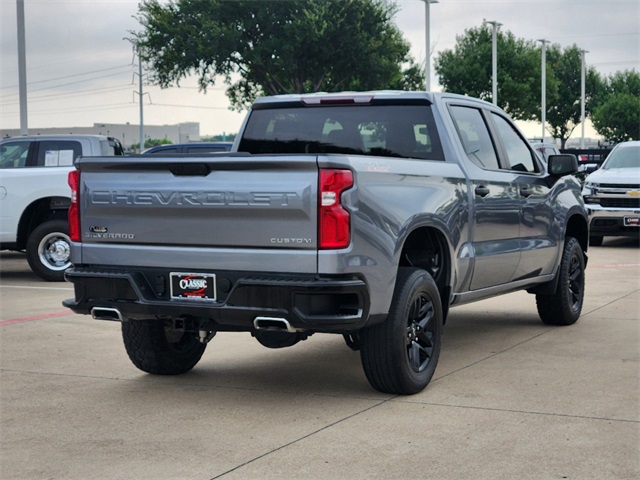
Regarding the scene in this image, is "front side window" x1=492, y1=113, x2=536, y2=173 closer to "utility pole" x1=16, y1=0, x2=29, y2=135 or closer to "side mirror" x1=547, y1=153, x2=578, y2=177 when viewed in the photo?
"side mirror" x1=547, y1=153, x2=578, y2=177

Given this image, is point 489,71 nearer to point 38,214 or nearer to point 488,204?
point 38,214

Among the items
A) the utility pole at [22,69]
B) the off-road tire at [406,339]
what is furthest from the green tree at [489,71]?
the off-road tire at [406,339]

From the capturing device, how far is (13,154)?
47.4 feet

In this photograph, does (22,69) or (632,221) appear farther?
(22,69)

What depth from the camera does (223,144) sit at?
18141mm

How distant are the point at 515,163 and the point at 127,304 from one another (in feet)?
12.6

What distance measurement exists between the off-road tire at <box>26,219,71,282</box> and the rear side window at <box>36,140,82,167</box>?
89 centimetres

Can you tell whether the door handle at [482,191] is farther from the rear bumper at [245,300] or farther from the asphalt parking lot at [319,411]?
the rear bumper at [245,300]

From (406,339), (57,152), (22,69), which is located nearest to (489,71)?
(22,69)

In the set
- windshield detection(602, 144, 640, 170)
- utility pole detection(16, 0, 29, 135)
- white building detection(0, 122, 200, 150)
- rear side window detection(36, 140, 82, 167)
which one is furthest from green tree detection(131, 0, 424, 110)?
white building detection(0, 122, 200, 150)

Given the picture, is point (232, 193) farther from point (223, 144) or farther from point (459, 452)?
point (223, 144)

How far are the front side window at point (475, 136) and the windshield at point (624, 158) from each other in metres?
12.2

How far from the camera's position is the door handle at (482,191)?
7.70 meters

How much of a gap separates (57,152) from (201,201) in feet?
29.0
